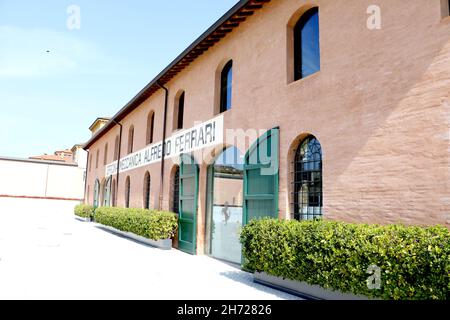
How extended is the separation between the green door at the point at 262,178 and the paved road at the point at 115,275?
146 centimetres

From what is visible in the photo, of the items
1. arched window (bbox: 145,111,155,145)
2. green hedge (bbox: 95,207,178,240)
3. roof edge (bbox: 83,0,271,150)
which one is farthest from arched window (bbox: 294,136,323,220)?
arched window (bbox: 145,111,155,145)

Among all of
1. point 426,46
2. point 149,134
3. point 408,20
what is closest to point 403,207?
point 426,46

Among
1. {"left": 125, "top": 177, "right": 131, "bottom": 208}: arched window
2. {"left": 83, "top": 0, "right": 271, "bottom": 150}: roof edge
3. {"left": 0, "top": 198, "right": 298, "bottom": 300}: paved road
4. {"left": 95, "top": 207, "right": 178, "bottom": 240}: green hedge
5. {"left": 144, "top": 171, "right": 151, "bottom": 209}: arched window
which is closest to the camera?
{"left": 0, "top": 198, "right": 298, "bottom": 300}: paved road

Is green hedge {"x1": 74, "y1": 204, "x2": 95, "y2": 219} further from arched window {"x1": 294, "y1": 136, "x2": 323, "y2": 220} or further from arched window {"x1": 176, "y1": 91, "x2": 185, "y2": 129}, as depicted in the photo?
arched window {"x1": 294, "y1": 136, "x2": 323, "y2": 220}

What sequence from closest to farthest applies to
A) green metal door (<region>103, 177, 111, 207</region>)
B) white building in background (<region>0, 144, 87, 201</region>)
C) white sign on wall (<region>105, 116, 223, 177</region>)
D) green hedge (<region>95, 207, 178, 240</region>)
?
white sign on wall (<region>105, 116, 223, 177</region>), green hedge (<region>95, 207, 178, 240</region>), green metal door (<region>103, 177, 111, 207</region>), white building in background (<region>0, 144, 87, 201</region>)

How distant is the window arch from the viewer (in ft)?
39.1

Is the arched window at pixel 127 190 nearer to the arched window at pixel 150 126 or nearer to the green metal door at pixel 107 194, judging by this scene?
Result: the arched window at pixel 150 126

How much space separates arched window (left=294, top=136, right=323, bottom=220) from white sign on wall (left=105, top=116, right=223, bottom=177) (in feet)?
9.54

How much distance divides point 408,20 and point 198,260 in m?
7.10

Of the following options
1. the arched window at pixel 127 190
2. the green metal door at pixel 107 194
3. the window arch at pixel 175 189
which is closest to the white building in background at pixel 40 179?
the green metal door at pixel 107 194

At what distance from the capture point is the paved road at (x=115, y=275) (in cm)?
550

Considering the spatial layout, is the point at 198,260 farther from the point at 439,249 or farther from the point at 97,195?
the point at 97,195
